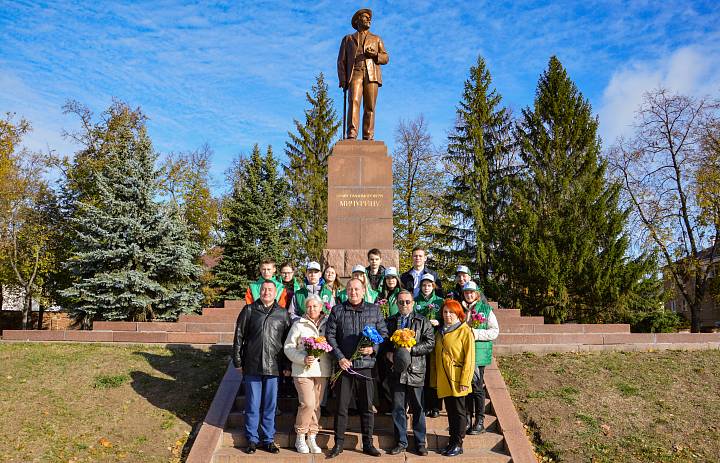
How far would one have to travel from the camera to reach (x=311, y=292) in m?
7.86

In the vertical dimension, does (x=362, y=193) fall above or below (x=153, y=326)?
above

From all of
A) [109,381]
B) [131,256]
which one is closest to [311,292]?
[109,381]

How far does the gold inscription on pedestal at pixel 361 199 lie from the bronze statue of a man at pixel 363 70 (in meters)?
1.46

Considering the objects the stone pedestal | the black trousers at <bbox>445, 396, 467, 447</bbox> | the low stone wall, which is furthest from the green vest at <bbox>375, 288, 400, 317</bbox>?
the low stone wall

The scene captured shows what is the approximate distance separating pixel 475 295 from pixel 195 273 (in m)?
13.2

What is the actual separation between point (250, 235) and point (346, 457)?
1677 centimetres

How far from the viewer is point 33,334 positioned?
1162 centimetres

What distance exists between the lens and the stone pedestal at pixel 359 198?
41.1 ft

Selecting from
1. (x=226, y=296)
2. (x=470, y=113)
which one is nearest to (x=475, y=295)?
(x=226, y=296)

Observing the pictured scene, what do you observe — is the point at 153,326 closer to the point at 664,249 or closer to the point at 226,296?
the point at 226,296

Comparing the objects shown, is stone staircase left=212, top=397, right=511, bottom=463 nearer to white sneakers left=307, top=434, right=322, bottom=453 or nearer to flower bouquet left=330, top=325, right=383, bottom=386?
white sneakers left=307, top=434, right=322, bottom=453

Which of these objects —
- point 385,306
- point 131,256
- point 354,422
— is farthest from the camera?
point 131,256

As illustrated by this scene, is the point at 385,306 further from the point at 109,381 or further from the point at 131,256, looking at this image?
the point at 131,256

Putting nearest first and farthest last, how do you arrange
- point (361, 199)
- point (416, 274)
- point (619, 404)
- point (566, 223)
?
1. point (619, 404)
2. point (416, 274)
3. point (361, 199)
4. point (566, 223)
